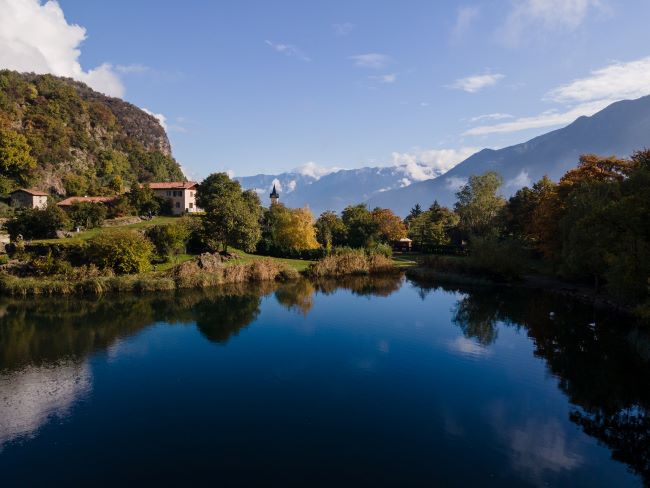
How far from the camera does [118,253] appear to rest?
5259 centimetres

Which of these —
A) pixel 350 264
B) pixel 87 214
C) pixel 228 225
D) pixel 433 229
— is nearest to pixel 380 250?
pixel 350 264

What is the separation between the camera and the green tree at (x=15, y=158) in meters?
95.4

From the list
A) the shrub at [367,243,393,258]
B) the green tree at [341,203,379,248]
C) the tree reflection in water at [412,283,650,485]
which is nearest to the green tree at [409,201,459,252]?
the green tree at [341,203,379,248]

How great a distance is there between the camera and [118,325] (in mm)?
37188

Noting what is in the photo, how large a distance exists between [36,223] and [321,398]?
55868mm

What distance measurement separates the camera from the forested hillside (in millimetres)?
100062

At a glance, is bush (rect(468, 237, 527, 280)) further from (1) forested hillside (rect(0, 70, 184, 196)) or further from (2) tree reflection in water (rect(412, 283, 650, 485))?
(1) forested hillside (rect(0, 70, 184, 196))

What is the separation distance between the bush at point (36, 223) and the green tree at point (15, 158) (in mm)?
44928

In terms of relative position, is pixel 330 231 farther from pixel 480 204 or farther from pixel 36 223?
pixel 36 223

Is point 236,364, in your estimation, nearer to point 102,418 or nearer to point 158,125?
point 102,418

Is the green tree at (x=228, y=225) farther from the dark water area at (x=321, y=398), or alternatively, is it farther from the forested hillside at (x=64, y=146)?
the forested hillside at (x=64, y=146)

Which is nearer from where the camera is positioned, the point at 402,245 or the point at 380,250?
the point at 380,250

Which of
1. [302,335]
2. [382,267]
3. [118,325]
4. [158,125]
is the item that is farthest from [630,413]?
[158,125]

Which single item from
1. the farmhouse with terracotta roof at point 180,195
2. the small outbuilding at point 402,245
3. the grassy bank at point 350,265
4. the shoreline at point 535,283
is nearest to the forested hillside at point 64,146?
the farmhouse with terracotta roof at point 180,195
